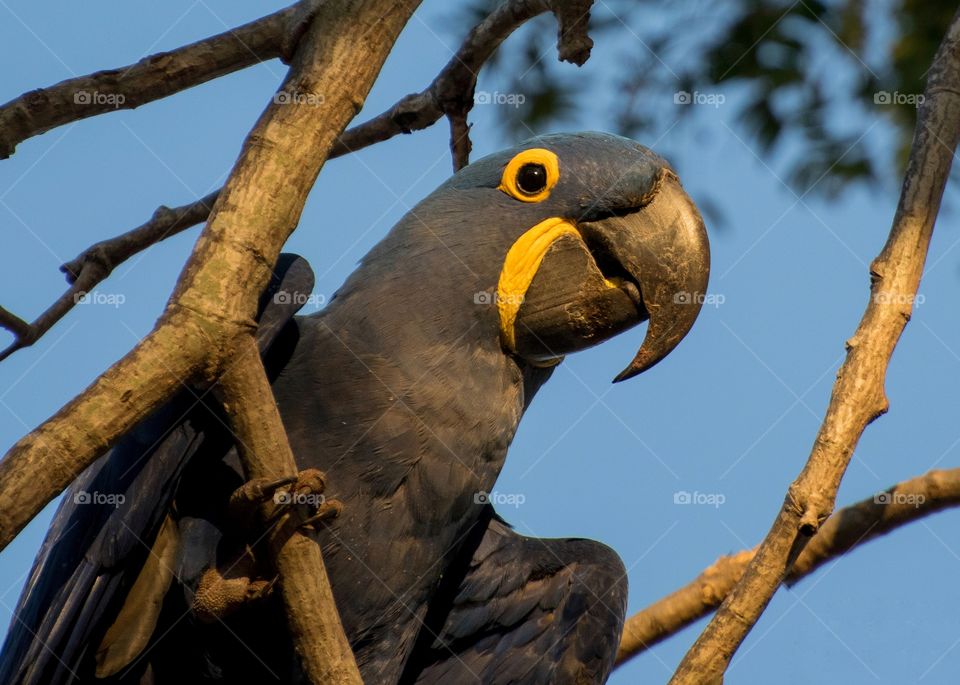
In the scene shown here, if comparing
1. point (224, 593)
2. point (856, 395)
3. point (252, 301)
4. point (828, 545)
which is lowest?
point (224, 593)

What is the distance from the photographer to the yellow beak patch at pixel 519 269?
3.80m

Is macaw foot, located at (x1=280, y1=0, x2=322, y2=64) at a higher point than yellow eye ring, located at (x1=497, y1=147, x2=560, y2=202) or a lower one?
lower

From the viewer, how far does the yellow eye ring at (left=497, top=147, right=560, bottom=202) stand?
393 centimetres

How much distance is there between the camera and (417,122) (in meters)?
4.48

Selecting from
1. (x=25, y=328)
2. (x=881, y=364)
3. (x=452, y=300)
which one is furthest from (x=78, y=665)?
(x=881, y=364)

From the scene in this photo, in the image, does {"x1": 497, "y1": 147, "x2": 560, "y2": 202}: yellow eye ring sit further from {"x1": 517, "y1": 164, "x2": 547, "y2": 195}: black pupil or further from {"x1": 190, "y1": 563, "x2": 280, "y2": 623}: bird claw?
{"x1": 190, "y1": 563, "x2": 280, "y2": 623}: bird claw

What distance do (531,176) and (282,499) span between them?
5.34 feet

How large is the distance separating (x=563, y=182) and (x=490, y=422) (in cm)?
82

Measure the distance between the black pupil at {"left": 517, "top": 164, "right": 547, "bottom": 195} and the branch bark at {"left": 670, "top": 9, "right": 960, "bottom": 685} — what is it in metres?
1.09

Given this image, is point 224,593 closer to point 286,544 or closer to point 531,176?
point 286,544

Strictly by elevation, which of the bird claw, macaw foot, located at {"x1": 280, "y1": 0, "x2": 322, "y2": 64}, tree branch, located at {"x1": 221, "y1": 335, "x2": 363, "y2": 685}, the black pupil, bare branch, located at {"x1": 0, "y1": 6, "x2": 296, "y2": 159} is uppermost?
the black pupil

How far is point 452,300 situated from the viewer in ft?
12.3

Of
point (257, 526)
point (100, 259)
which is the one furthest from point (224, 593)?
point (100, 259)

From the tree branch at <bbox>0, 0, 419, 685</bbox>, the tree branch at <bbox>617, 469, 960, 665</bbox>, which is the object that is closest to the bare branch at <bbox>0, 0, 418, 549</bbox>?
the tree branch at <bbox>0, 0, 419, 685</bbox>
